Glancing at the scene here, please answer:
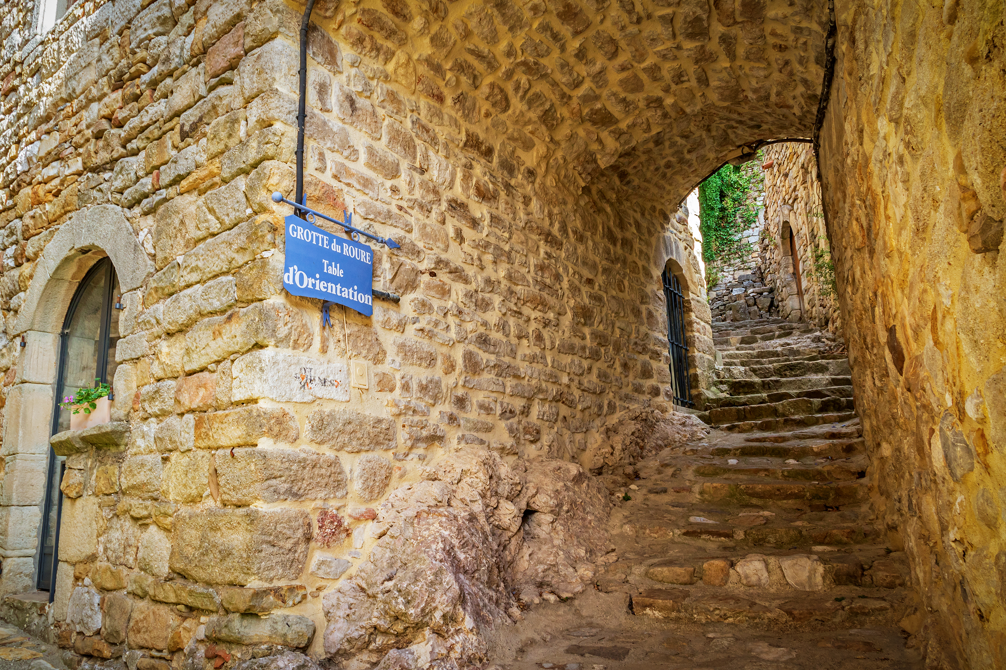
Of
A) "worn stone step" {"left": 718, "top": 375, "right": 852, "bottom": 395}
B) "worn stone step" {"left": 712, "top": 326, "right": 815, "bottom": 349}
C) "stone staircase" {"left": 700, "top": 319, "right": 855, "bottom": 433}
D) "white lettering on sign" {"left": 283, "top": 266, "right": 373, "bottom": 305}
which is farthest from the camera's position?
"worn stone step" {"left": 712, "top": 326, "right": 815, "bottom": 349}

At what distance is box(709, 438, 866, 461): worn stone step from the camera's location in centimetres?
461

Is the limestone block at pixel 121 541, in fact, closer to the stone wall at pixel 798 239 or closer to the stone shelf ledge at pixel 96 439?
the stone shelf ledge at pixel 96 439

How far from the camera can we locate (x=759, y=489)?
13.9ft

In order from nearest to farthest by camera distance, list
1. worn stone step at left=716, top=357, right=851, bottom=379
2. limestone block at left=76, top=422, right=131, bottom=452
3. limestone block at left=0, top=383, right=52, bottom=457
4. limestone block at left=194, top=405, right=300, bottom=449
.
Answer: limestone block at left=194, top=405, right=300, bottom=449 → limestone block at left=76, top=422, right=131, bottom=452 → limestone block at left=0, top=383, right=52, bottom=457 → worn stone step at left=716, top=357, right=851, bottom=379

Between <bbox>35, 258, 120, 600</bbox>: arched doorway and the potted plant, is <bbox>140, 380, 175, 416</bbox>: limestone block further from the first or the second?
<bbox>35, 258, 120, 600</bbox>: arched doorway

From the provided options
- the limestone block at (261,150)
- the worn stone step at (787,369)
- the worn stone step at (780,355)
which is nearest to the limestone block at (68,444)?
the limestone block at (261,150)

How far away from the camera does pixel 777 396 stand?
251 inches

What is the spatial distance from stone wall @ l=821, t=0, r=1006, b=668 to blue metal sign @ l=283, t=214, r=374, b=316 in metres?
2.09

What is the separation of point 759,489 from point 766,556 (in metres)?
0.97

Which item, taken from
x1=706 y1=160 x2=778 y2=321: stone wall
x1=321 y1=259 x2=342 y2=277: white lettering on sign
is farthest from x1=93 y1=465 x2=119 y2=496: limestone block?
x1=706 y1=160 x2=778 y2=321: stone wall

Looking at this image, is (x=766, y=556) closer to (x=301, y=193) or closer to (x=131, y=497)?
(x=301, y=193)

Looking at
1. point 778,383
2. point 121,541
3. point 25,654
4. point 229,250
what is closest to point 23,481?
point 25,654

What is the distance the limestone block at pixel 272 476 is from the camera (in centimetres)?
250

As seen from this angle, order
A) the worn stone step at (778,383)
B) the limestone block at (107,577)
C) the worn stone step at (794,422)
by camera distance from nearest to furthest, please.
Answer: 1. the limestone block at (107,577)
2. the worn stone step at (794,422)
3. the worn stone step at (778,383)
